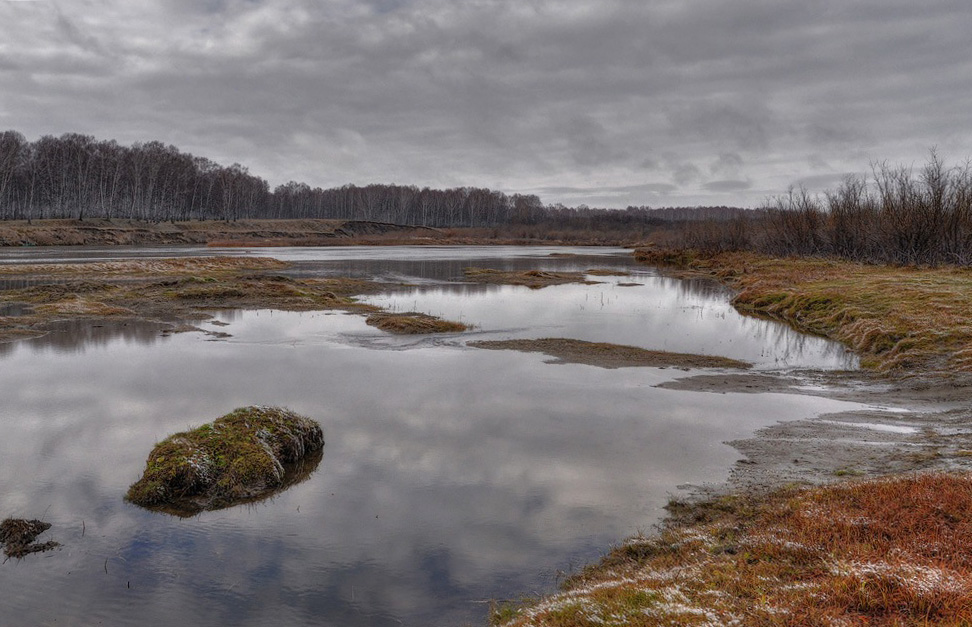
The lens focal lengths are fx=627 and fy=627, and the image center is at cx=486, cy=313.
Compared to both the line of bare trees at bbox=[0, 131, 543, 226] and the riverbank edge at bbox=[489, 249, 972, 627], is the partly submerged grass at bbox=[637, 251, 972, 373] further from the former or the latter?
the line of bare trees at bbox=[0, 131, 543, 226]

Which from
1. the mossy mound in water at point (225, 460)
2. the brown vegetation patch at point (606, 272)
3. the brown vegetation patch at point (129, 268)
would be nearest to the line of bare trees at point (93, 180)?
the brown vegetation patch at point (129, 268)

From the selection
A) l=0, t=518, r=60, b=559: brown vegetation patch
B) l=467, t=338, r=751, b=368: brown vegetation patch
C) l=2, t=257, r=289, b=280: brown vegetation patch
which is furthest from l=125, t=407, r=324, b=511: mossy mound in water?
l=2, t=257, r=289, b=280: brown vegetation patch

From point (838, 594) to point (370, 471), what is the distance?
8.34 m

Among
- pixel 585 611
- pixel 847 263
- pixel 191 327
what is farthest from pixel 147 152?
pixel 585 611

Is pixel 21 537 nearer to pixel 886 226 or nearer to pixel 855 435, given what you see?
pixel 855 435

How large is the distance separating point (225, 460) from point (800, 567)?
9.38 metres

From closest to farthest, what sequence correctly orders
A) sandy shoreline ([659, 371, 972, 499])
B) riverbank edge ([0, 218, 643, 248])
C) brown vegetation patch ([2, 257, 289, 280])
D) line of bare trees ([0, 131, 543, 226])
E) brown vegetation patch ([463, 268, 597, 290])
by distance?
1. sandy shoreline ([659, 371, 972, 499])
2. brown vegetation patch ([2, 257, 289, 280])
3. brown vegetation patch ([463, 268, 597, 290])
4. riverbank edge ([0, 218, 643, 248])
5. line of bare trees ([0, 131, 543, 226])

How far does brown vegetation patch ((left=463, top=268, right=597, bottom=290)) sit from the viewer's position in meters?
51.5

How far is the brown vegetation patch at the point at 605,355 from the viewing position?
2195cm

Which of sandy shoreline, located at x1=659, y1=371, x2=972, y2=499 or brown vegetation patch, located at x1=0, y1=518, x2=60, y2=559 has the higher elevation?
sandy shoreline, located at x1=659, y1=371, x2=972, y2=499

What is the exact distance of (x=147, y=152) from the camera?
128 m

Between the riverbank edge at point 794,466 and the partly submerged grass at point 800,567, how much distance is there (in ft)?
0.10

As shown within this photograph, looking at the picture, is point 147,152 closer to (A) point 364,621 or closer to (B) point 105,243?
(B) point 105,243

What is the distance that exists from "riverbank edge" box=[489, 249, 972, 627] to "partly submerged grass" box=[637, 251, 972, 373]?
0.19m
